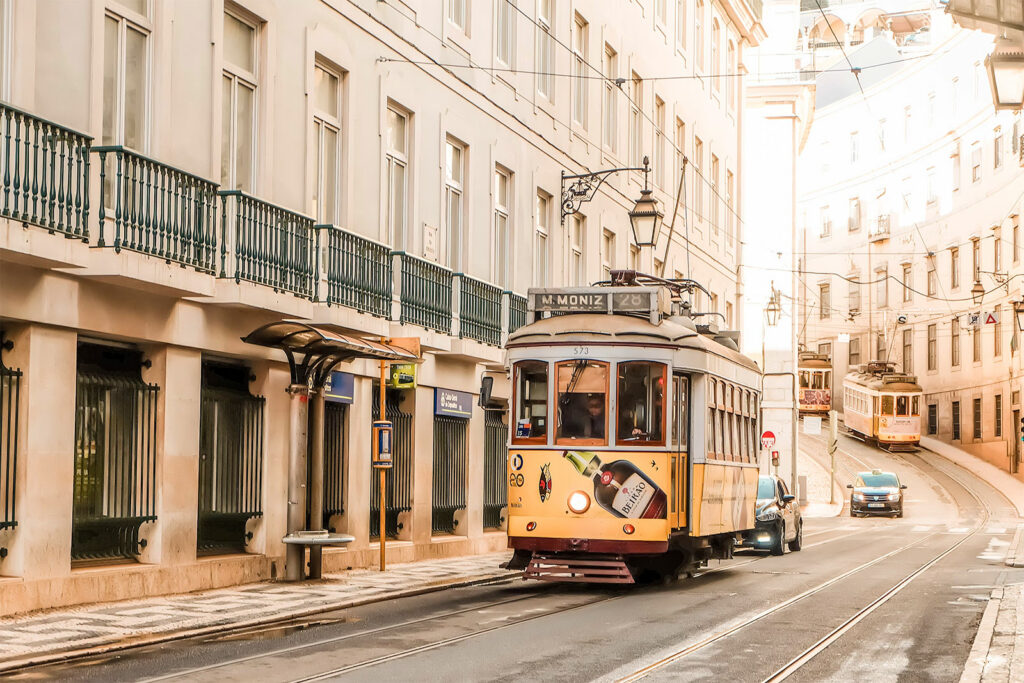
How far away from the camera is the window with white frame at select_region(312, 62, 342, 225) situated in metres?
20.6

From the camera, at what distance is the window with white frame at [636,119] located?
1447 inches

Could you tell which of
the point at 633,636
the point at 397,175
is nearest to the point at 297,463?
the point at 633,636

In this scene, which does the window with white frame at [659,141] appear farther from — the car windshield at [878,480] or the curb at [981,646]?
the curb at [981,646]

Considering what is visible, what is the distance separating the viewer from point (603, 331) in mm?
17422

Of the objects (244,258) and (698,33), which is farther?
(698,33)

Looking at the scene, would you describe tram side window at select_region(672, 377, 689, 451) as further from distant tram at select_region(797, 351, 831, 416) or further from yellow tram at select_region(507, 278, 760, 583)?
distant tram at select_region(797, 351, 831, 416)

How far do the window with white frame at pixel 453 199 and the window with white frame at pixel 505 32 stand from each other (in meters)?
2.55

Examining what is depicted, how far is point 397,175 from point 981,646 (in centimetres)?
1387

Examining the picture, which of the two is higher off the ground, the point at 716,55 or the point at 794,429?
the point at 716,55

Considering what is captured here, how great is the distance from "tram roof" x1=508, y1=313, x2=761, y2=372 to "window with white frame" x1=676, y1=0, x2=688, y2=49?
25.1 meters

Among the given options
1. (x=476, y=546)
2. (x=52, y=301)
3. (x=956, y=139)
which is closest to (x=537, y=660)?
(x=52, y=301)

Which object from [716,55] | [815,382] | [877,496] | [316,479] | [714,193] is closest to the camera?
[316,479]

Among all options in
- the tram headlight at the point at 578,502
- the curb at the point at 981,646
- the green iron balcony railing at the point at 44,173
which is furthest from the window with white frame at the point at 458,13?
the curb at the point at 981,646

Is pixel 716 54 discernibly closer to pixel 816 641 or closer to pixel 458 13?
pixel 458 13
